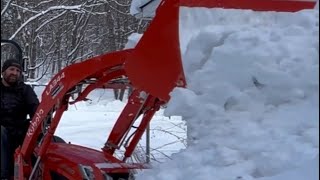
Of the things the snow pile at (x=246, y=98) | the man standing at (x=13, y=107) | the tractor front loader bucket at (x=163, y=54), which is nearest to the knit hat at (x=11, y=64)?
the man standing at (x=13, y=107)

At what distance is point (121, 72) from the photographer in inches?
192

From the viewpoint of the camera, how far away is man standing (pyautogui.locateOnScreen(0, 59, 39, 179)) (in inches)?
224

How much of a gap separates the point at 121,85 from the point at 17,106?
1120mm

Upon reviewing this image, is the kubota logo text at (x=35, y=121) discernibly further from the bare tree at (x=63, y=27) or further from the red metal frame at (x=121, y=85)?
the bare tree at (x=63, y=27)

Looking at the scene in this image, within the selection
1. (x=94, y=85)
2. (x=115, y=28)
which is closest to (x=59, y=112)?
(x=94, y=85)

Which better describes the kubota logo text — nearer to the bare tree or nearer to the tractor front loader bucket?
the tractor front loader bucket

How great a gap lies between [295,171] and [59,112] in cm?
217

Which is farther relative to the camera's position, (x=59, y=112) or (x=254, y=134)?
(x=59, y=112)

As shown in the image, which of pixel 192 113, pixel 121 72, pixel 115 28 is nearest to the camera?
pixel 192 113

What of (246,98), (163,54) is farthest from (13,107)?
(246,98)

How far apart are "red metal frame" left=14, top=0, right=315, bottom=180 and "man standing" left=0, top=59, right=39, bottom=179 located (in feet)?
0.74

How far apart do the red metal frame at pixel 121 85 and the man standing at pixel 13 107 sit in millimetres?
226

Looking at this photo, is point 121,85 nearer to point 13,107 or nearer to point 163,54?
point 13,107

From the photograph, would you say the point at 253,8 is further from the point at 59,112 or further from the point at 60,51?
the point at 60,51
